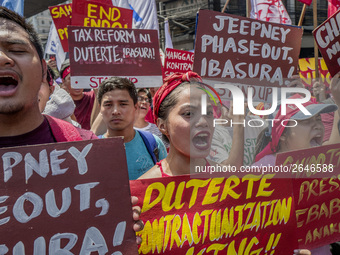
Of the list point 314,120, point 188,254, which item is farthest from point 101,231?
point 314,120

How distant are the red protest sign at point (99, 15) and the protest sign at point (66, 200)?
11.4 feet

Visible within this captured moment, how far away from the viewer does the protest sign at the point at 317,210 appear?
1883mm

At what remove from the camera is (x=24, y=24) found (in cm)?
150

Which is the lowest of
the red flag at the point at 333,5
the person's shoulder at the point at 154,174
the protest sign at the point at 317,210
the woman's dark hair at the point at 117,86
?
the protest sign at the point at 317,210

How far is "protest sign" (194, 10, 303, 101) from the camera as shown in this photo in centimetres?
269

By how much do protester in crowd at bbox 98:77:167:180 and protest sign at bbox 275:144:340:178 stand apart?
3.41 ft

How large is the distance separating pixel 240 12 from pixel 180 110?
2368 cm

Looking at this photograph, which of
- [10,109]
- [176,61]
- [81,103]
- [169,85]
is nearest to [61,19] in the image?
[176,61]

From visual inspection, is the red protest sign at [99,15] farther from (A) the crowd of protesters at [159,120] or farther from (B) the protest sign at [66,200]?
(B) the protest sign at [66,200]

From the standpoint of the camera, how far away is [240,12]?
23.9 meters

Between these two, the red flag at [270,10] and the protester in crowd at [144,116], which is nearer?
the protester in crowd at [144,116]

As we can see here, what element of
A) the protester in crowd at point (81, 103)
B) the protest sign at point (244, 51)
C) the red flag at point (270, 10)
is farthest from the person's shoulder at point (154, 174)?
the red flag at point (270, 10)

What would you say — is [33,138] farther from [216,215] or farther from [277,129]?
[277,129]

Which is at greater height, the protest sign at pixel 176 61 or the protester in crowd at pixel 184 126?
the protest sign at pixel 176 61
